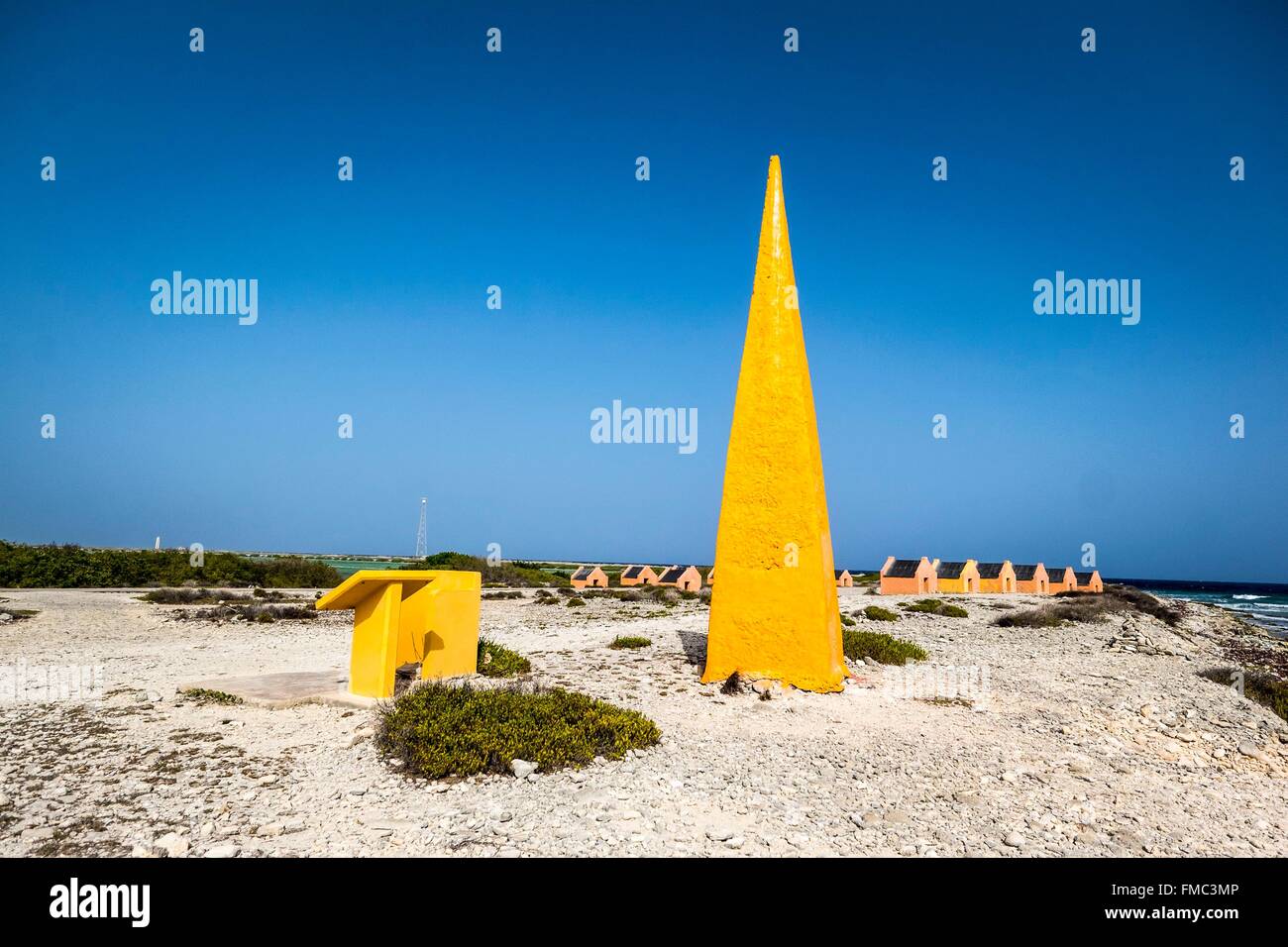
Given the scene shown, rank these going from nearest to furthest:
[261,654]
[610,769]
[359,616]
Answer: [610,769] < [359,616] < [261,654]

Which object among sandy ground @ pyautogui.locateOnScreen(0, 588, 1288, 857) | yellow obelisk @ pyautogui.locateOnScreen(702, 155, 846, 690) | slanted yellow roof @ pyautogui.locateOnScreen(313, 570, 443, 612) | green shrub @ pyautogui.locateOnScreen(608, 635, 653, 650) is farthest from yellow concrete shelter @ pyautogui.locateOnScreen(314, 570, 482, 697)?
green shrub @ pyautogui.locateOnScreen(608, 635, 653, 650)

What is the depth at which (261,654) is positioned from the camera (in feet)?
44.4

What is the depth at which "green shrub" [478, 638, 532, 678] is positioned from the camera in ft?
34.0

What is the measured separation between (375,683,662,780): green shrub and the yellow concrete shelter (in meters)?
0.90

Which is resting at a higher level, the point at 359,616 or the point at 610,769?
the point at 359,616

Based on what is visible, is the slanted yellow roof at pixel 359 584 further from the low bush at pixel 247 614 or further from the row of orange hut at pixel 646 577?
the row of orange hut at pixel 646 577

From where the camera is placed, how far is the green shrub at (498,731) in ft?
19.2

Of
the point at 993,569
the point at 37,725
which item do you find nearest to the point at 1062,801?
the point at 37,725

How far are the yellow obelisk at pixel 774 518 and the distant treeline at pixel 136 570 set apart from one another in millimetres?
34617

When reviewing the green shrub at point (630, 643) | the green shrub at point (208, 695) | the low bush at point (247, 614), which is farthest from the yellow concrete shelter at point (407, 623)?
the low bush at point (247, 614)

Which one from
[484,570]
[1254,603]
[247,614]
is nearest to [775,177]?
[247,614]

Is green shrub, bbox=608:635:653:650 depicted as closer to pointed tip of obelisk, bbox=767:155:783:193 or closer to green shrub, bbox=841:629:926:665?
green shrub, bbox=841:629:926:665
